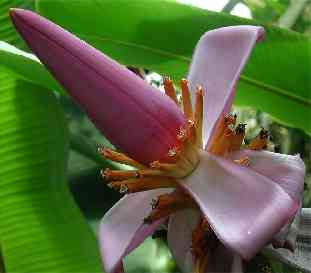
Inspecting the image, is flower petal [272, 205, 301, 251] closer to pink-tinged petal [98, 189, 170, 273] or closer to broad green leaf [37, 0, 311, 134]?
pink-tinged petal [98, 189, 170, 273]

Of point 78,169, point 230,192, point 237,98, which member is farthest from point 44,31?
point 78,169

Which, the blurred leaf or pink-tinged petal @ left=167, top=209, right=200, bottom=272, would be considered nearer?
pink-tinged petal @ left=167, top=209, right=200, bottom=272

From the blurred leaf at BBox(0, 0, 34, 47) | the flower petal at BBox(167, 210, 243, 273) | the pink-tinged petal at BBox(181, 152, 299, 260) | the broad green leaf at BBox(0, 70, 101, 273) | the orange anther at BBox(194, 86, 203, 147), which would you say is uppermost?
the orange anther at BBox(194, 86, 203, 147)

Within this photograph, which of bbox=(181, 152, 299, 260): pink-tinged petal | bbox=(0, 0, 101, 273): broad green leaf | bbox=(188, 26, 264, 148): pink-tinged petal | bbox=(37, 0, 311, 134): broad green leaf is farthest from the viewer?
bbox=(0, 0, 101, 273): broad green leaf

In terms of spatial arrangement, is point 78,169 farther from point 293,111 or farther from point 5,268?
point 293,111

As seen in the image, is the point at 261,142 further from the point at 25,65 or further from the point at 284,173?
the point at 25,65

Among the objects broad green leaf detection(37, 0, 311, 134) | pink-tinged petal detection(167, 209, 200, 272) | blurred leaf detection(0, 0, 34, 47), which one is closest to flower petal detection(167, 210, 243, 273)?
pink-tinged petal detection(167, 209, 200, 272)

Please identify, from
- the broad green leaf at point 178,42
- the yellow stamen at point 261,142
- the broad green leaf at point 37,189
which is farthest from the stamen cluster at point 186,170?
the broad green leaf at point 37,189
